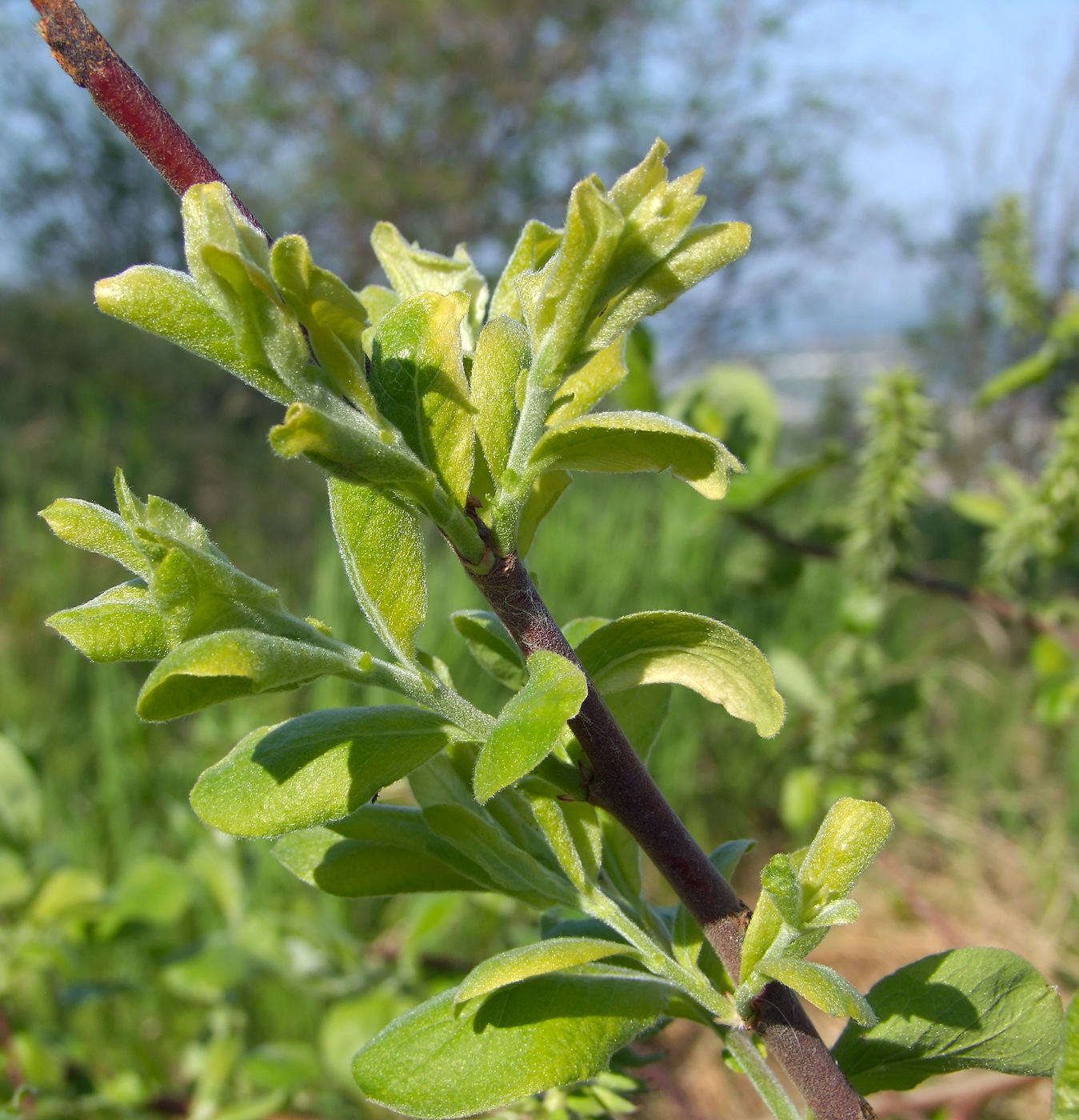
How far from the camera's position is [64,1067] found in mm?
651

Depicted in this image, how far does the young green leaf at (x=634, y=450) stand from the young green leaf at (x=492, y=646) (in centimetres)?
8

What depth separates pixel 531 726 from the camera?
21cm

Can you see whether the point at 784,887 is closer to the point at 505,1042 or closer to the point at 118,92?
the point at 505,1042

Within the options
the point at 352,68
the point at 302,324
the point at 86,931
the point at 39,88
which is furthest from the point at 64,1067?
the point at 39,88

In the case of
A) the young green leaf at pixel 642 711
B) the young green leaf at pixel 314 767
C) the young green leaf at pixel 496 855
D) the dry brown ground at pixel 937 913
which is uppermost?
the young green leaf at pixel 314 767

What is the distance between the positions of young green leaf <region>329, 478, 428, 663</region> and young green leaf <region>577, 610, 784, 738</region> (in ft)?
0.17

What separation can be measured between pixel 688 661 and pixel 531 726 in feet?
0.24

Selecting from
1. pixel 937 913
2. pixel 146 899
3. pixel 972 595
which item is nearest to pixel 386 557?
pixel 146 899

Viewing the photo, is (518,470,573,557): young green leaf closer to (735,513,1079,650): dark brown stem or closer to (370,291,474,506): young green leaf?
(370,291,474,506): young green leaf

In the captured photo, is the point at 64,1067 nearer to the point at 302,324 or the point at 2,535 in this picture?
the point at 302,324

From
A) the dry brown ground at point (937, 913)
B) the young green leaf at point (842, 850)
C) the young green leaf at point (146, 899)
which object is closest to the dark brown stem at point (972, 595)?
the dry brown ground at point (937, 913)

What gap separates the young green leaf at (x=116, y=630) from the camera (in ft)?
0.74

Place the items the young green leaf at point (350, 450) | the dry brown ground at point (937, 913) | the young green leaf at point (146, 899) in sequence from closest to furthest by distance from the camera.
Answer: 1. the young green leaf at point (350, 450)
2. the young green leaf at point (146, 899)
3. the dry brown ground at point (937, 913)

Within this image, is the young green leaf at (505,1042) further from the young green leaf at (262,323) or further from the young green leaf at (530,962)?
the young green leaf at (262,323)
